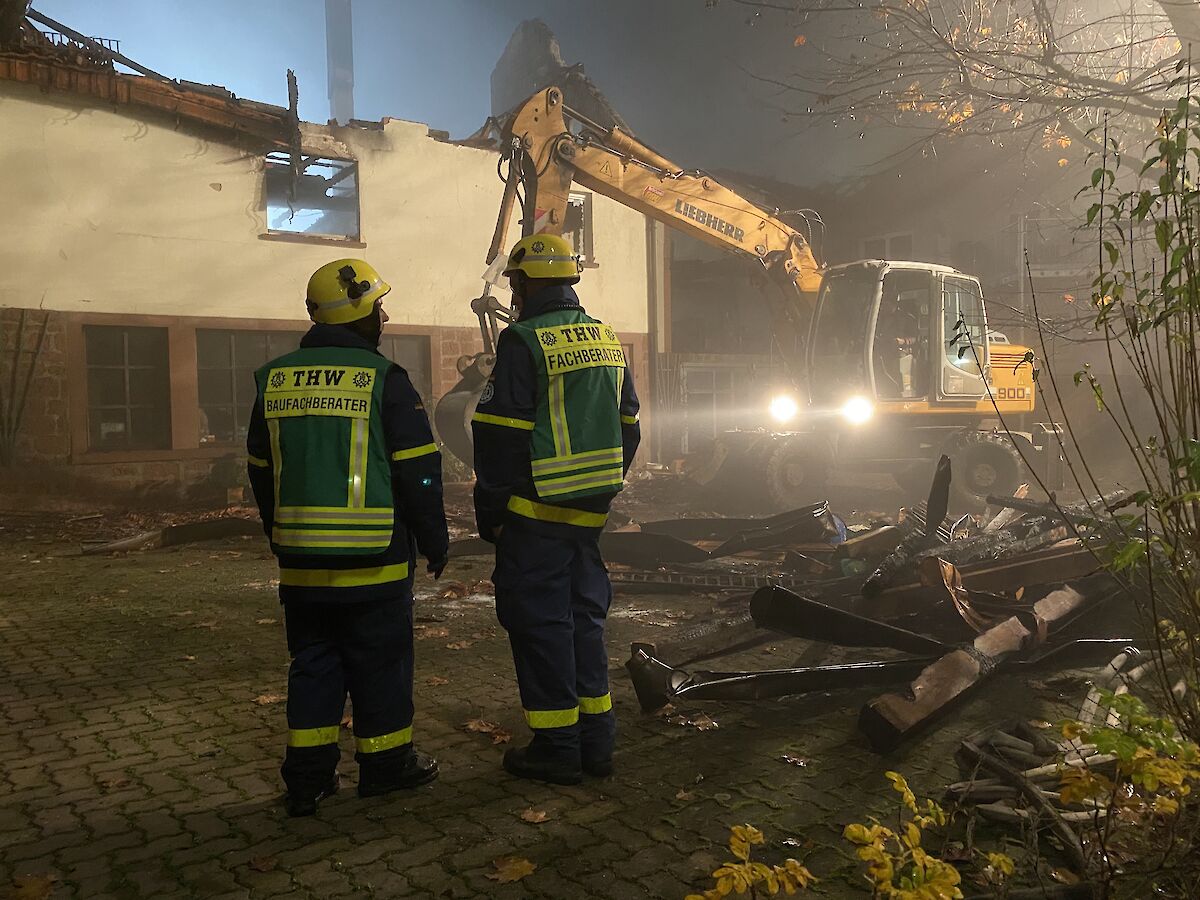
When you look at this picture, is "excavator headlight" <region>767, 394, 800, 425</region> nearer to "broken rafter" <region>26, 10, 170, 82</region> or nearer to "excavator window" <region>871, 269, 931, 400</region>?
"excavator window" <region>871, 269, 931, 400</region>

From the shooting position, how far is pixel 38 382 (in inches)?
470

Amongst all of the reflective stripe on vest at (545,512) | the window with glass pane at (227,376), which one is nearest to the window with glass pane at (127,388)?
the window with glass pane at (227,376)

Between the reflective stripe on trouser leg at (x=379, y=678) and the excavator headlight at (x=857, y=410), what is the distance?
895 centimetres

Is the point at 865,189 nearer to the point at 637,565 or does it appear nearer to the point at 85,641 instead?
the point at 637,565

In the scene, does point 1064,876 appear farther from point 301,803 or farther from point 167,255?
point 167,255

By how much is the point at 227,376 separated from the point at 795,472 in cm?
887

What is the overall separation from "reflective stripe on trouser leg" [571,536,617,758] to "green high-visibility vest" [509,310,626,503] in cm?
28

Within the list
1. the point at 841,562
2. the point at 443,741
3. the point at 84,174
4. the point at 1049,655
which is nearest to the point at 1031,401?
the point at 841,562

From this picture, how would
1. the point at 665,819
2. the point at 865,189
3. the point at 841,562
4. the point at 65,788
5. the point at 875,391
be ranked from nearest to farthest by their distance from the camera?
the point at 665,819 → the point at 65,788 → the point at 841,562 → the point at 875,391 → the point at 865,189

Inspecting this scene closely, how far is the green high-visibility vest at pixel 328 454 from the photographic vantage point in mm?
3055

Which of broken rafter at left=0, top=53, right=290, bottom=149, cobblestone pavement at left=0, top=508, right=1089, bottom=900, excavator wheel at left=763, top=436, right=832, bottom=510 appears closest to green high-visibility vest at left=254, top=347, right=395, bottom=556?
cobblestone pavement at left=0, top=508, right=1089, bottom=900

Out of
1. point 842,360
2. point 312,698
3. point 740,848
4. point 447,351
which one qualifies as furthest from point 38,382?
point 740,848

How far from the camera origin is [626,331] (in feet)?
58.8

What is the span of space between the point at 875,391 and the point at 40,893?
1025 centimetres
